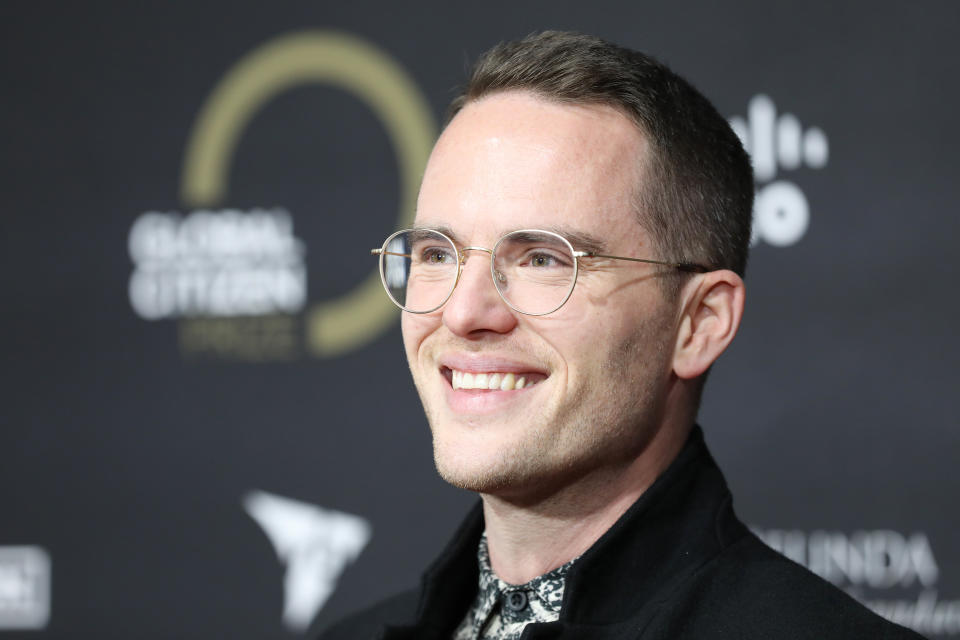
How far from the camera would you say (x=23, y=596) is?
2502 mm

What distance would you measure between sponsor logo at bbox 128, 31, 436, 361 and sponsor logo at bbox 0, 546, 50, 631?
61 cm

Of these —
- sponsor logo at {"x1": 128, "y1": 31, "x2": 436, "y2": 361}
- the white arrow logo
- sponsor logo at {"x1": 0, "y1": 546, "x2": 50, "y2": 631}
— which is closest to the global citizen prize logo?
sponsor logo at {"x1": 128, "y1": 31, "x2": 436, "y2": 361}

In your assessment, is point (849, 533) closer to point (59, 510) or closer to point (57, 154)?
point (59, 510)

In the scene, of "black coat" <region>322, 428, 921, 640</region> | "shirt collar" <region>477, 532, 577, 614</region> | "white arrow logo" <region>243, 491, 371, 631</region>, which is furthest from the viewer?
"white arrow logo" <region>243, 491, 371, 631</region>

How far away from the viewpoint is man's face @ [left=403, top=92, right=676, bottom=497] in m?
1.21

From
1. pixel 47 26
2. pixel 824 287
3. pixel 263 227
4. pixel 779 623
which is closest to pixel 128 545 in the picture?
pixel 263 227

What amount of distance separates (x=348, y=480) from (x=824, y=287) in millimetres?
1052

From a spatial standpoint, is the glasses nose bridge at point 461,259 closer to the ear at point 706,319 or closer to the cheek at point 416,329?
the cheek at point 416,329

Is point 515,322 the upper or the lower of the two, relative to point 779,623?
upper

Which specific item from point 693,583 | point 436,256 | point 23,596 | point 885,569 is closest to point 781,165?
point 885,569

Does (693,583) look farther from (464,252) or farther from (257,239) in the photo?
(257,239)

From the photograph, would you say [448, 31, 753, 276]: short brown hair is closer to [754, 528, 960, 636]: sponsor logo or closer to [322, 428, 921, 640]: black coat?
[322, 428, 921, 640]: black coat

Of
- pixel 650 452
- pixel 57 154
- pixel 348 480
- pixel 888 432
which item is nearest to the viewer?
pixel 650 452

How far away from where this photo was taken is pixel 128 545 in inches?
98.9
